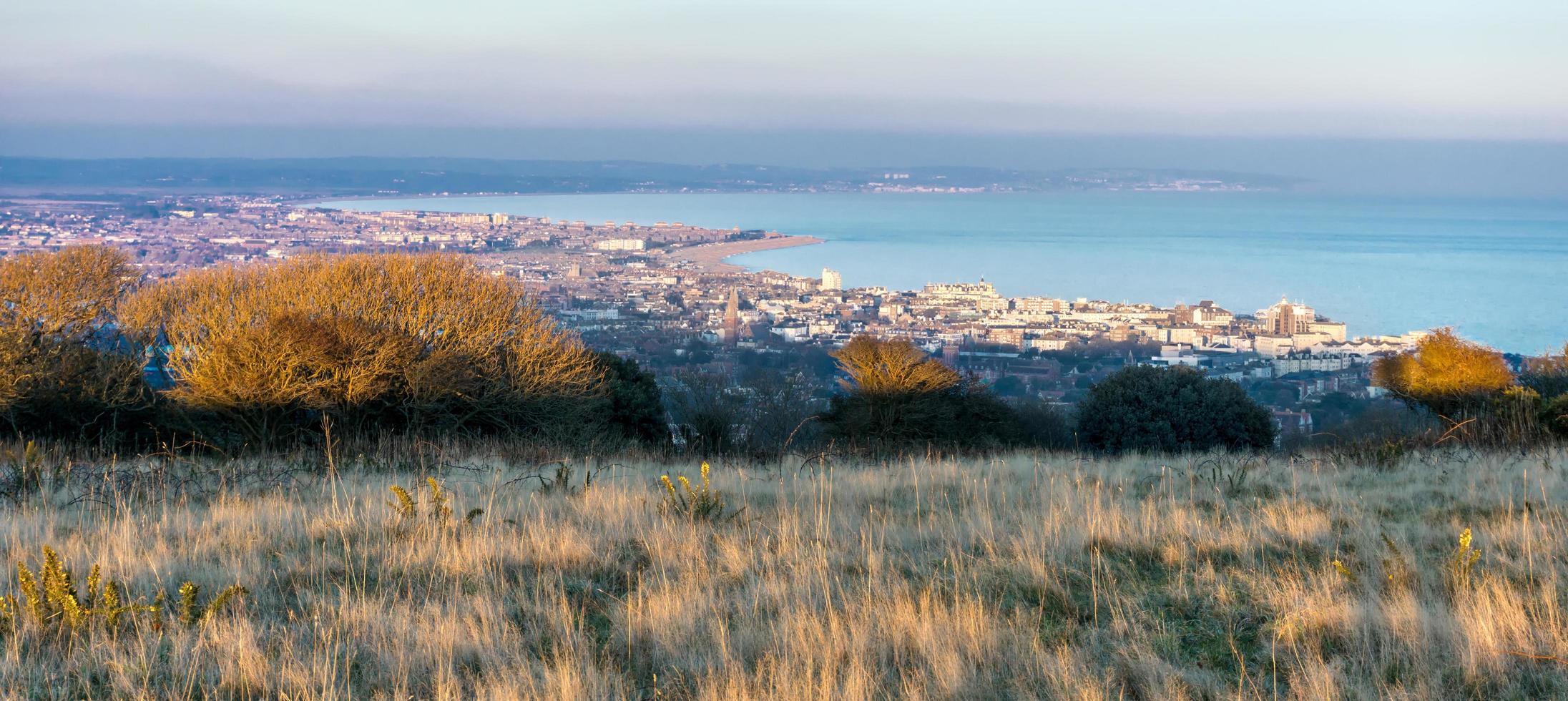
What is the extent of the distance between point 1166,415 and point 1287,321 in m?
33.7

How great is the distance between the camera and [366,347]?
17.0m

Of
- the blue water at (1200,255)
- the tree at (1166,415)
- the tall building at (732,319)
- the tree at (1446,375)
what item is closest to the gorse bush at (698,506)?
the tree at (1166,415)

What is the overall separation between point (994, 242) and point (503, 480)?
432ft

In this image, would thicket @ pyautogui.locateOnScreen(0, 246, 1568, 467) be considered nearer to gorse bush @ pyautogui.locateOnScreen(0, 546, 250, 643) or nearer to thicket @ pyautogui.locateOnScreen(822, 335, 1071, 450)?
thicket @ pyautogui.locateOnScreen(822, 335, 1071, 450)

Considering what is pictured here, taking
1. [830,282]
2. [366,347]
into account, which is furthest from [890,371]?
[830,282]

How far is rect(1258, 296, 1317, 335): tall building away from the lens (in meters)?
50.8

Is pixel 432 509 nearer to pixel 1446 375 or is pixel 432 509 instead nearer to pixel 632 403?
pixel 632 403

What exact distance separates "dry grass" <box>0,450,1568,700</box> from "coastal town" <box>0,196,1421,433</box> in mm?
22334

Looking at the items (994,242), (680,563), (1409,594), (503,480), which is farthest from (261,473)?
(994,242)

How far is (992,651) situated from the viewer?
3.23 meters

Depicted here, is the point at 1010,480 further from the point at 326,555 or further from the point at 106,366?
the point at 106,366

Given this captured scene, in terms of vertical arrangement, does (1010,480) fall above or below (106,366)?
above

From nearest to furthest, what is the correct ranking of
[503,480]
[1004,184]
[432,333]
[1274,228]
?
[503,480], [432,333], [1274,228], [1004,184]

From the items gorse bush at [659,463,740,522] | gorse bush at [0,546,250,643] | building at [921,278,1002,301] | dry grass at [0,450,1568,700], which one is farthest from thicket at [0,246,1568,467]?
building at [921,278,1002,301]
